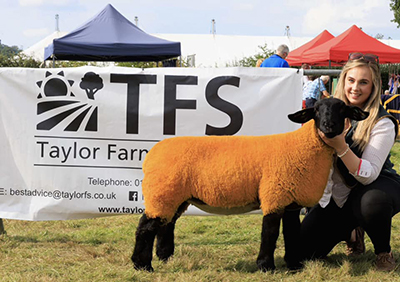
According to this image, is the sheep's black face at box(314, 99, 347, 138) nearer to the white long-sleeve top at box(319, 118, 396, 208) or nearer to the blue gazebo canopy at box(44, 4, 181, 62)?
the white long-sleeve top at box(319, 118, 396, 208)

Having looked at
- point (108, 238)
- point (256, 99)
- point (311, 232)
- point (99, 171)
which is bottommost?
point (108, 238)

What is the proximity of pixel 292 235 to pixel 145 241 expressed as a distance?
3.77 ft

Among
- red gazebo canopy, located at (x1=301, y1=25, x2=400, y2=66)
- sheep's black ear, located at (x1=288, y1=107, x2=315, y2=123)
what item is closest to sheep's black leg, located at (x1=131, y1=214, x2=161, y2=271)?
sheep's black ear, located at (x1=288, y1=107, x2=315, y2=123)

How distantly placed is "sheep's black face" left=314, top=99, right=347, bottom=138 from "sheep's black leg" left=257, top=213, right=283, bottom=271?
71cm

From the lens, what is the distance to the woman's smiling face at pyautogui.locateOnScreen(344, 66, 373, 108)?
128 inches

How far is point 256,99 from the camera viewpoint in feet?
13.8

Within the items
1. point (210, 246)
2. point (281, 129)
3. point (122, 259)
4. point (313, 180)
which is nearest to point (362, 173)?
point (313, 180)

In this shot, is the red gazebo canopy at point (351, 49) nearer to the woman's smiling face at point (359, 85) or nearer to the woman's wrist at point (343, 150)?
the woman's smiling face at point (359, 85)

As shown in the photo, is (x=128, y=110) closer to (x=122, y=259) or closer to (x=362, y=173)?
(x=122, y=259)

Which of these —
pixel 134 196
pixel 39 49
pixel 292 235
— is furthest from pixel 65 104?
pixel 39 49

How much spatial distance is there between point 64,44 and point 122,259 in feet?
22.6

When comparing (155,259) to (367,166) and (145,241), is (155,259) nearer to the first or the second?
(145,241)

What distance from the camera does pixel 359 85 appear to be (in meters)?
3.29

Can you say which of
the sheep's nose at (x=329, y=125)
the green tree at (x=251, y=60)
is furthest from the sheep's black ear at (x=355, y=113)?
the green tree at (x=251, y=60)
